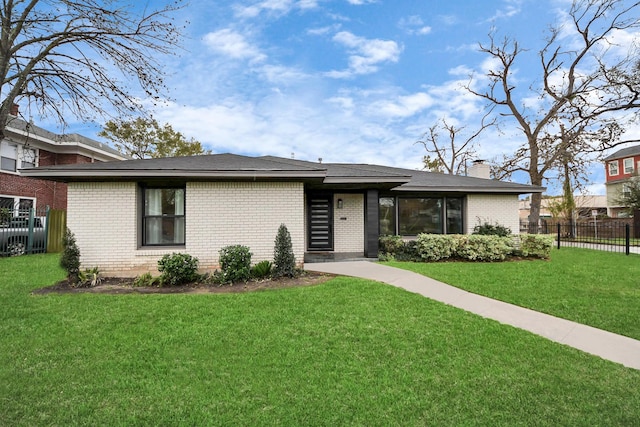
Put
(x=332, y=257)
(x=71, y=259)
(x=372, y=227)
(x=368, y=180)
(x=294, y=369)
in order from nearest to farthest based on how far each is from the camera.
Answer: (x=294, y=369) → (x=71, y=259) → (x=368, y=180) → (x=372, y=227) → (x=332, y=257)

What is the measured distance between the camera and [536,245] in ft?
37.1

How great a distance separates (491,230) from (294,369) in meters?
11.2

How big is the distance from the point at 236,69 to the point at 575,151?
21.5 m

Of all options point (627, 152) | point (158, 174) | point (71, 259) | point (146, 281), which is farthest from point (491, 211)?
point (627, 152)

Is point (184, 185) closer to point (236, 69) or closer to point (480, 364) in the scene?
point (236, 69)

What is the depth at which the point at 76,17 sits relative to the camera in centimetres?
608

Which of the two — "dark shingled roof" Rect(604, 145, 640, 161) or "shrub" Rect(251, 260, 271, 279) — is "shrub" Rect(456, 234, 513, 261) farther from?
"dark shingled roof" Rect(604, 145, 640, 161)

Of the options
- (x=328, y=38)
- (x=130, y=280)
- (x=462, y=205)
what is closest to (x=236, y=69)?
(x=328, y=38)

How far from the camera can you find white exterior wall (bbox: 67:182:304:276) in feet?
26.6

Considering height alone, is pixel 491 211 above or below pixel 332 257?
above

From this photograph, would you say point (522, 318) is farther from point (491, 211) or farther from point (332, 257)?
point (491, 211)

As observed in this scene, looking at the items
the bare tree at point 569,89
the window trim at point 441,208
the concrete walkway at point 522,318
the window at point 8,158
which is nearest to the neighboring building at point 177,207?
the concrete walkway at point 522,318

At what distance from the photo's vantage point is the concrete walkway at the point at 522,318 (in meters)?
4.03

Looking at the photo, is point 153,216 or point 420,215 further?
point 420,215
